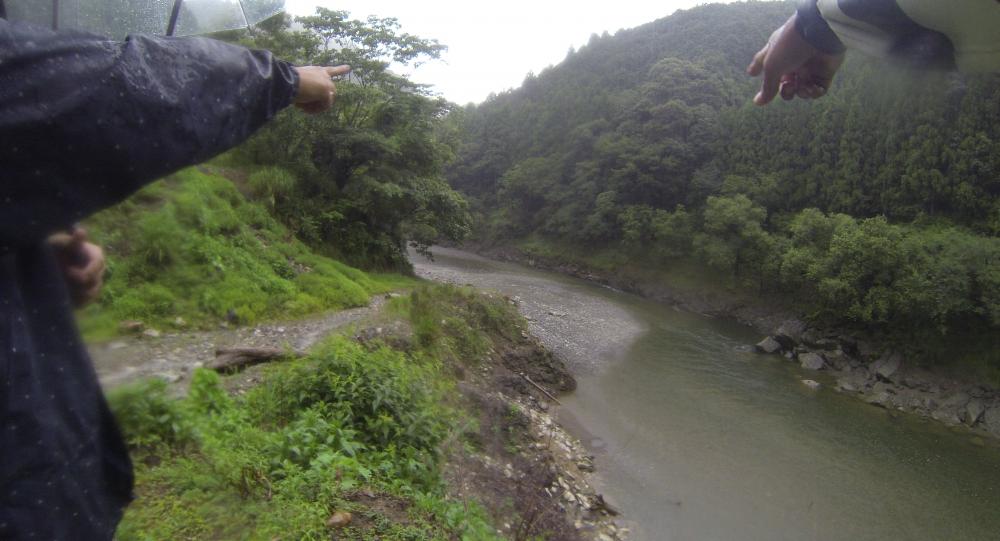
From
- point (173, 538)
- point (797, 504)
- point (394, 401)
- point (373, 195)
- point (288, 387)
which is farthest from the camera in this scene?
point (373, 195)

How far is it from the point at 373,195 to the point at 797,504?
10.4 metres

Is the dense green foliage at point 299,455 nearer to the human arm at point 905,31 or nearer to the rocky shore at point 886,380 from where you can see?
the human arm at point 905,31

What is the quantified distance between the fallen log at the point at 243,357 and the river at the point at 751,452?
4.84m

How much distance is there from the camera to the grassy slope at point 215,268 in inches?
90.8

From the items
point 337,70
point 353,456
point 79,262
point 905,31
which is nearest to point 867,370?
point 353,456

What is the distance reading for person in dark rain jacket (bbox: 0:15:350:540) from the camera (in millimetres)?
614

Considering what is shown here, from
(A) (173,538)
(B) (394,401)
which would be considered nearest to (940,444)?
(B) (394,401)

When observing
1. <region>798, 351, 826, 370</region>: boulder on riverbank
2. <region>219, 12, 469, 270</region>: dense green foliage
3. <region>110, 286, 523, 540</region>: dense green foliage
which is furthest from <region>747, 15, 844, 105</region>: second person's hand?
<region>798, 351, 826, 370</region>: boulder on riverbank

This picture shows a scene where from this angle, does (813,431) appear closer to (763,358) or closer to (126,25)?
(763,358)

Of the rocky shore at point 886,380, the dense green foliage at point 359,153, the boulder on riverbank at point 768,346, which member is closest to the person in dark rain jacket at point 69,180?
the dense green foliage at point 359,153

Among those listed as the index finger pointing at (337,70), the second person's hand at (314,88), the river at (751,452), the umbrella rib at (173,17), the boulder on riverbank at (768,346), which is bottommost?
the boulder on riverbank at (768,346)

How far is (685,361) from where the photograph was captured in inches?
569

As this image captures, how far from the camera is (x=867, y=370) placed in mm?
15281

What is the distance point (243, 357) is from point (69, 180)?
507 cm
